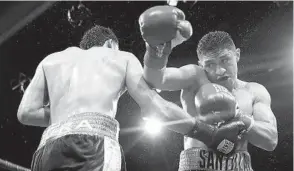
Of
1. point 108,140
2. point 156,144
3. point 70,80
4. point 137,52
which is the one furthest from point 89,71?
point 156,144

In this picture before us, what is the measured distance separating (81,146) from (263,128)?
1.21 m

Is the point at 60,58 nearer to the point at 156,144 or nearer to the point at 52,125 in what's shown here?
the point at 52,125

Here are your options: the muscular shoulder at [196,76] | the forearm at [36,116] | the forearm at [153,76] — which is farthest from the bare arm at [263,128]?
the forearm at [36,116]

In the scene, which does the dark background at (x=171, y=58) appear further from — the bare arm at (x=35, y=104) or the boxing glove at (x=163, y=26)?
the boxing glove at (x=163, y=26)

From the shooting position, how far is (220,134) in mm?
2361

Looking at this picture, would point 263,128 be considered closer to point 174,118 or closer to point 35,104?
point 174,118

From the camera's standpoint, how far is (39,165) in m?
2.03

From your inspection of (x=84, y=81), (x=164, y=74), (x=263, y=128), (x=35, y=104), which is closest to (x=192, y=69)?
(x=164, y=74)

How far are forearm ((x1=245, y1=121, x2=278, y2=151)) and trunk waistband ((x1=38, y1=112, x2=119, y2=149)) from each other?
0.92m

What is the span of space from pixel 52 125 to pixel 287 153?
4.30m

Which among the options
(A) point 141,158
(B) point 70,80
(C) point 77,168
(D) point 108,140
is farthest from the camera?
(A) point 141,158

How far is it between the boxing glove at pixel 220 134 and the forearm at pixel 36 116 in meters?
0.87

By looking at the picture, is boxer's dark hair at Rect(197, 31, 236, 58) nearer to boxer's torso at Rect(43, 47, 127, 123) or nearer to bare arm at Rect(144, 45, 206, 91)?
bare arm at Rect(144, 45, 206, 91)

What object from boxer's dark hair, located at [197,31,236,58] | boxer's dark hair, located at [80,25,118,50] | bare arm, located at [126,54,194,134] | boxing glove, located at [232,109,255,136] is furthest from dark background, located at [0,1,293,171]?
boxing glove, located at [232,109,255,136]
